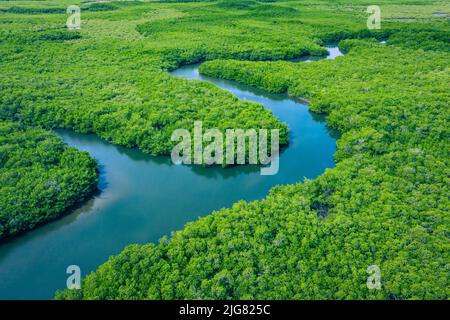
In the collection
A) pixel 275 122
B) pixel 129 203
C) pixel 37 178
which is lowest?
pixel 129 203

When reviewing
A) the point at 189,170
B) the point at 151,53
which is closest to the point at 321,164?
the point at 189,170

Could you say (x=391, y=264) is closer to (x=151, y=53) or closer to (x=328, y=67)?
(x=328, y=67)

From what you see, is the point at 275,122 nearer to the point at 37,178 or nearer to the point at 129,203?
the point at 129,203

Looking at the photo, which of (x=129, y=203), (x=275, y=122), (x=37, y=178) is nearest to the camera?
(x=37, y=178)

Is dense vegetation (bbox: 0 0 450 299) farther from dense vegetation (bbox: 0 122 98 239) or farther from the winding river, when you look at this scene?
dense vegetation (bbox: 0 122 98 239)

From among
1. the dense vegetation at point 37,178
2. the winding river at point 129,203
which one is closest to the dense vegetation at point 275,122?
the winding river at point 129,203

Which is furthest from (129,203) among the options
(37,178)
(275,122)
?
(275,122)

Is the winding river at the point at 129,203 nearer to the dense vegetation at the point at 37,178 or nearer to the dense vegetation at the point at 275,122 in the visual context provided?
the dense vegetation at the point at 37,178
